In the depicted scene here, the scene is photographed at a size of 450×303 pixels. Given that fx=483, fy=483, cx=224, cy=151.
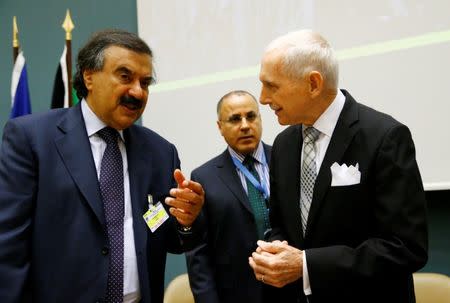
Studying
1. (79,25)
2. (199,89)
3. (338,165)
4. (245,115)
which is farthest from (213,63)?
(338,165)

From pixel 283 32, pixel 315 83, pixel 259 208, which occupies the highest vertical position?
pixel 283 32

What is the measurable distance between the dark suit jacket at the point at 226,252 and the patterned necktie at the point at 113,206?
0.94m

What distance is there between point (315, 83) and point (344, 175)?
1.19ft

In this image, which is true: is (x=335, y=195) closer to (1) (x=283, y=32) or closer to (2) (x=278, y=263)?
(2) (x=278, y=263)

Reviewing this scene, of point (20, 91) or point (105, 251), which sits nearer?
point (105, 251)

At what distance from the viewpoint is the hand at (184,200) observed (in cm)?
198

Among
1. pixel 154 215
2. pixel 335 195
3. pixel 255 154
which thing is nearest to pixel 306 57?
pixel 335 195

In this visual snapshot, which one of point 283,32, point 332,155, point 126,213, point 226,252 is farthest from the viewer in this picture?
point 283,32

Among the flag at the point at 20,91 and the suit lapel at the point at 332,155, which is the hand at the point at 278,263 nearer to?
the suit lapel at the point at 332,155

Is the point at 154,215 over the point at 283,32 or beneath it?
beneath

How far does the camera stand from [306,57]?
176 centimetres

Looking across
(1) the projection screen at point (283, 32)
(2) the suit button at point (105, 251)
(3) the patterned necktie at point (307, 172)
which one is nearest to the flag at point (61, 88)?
(1) the projection screen at point (283, 32)

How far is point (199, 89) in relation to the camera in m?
4.19

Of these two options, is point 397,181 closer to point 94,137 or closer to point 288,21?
point 94,137
